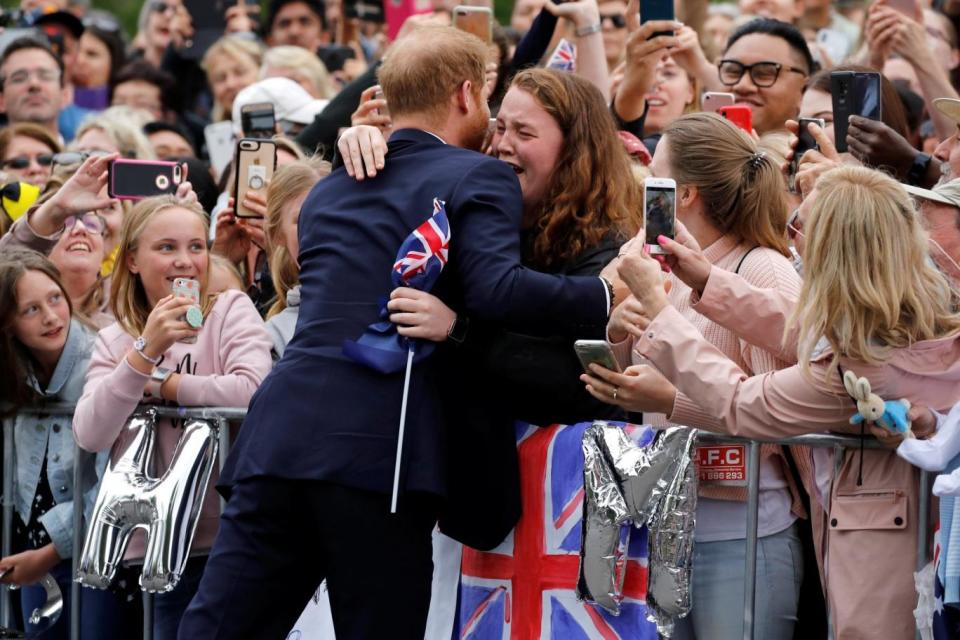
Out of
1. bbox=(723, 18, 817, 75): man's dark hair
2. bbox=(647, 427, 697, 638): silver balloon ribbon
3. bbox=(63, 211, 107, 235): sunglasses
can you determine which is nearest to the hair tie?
bbox=(647, 427, 697, 638): silver balloon ribbon

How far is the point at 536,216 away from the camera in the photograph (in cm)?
457

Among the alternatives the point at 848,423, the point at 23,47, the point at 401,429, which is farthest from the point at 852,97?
the point at 23,47

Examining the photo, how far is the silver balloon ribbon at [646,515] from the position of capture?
13.8 feet

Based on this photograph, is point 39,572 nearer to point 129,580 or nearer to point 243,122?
point 129,580

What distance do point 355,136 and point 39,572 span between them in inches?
94.3

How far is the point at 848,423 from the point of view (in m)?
4.25

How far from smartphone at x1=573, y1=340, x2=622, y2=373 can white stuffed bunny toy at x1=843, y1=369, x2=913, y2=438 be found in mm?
609

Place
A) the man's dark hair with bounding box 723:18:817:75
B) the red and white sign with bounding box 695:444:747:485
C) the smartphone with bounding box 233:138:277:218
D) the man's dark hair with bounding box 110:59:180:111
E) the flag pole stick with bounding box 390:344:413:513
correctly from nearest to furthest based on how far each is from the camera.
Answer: the flag pole stick with bounding box 390:344:413:513 → the red and white sign with bounding box 695:444:747:485 → the smartphone with bounding box 233:138:277:218 → the man's dark hair with bounding box 723:18:817:75 → the man's dark hair with bounding box 110:59:180:111

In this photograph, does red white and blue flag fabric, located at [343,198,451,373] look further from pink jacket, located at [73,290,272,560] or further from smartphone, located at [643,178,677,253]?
pink jacket, located at [73,290,272,560]

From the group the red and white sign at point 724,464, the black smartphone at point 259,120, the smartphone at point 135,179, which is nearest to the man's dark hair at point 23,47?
the black smartphone at point 259,120

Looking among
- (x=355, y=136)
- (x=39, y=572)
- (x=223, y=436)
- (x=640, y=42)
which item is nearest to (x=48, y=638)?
(x=39, y=572)

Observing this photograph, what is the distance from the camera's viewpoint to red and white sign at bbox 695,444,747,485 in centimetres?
448

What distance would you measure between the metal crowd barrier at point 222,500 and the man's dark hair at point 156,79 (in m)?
4.97

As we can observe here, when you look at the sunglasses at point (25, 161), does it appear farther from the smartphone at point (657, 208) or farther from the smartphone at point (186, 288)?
the smartphone at point (657, 208)
